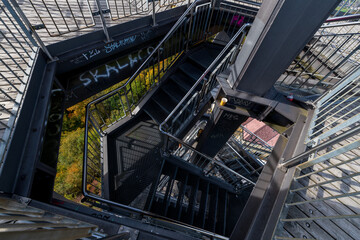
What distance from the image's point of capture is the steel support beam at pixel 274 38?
2.23m

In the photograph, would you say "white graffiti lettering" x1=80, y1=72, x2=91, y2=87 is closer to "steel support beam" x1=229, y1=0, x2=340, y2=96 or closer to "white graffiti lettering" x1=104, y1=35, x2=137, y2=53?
"white graffiti lettering" x1=104, y1=35, x2=137, y2=53

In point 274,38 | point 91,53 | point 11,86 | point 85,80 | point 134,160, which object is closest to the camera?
point 11,86

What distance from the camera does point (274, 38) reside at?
2.58m

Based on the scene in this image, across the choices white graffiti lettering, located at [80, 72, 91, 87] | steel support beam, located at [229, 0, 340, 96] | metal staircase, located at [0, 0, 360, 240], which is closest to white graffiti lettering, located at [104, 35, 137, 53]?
metal staircase, located at [0, 0, 360, 240]

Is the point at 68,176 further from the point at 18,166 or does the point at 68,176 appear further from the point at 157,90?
the point at 18,166

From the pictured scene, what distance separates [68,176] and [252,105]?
45.1ft

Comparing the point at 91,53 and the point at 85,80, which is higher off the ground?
the point at 91,53

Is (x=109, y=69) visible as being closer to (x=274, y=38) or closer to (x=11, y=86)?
(x=11, y=86)

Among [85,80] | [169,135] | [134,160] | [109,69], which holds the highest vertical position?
[109,69]

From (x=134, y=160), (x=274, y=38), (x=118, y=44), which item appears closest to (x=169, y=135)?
(x=134, y=160)

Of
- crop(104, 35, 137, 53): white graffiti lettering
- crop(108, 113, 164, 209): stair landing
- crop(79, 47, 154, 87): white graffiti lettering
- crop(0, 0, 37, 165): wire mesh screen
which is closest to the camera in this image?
crop(0, 0, 37, 165): wire mesh screen

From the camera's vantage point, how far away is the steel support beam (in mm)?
2234

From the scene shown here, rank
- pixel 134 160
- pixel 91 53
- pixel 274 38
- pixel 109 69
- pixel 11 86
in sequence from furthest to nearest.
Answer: pixel 134 160 < pixel 109 69 < pixel 91 53 < pixel 274 38 < pixel 11 86

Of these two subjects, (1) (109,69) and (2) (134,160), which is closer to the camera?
(1) (109,69)
